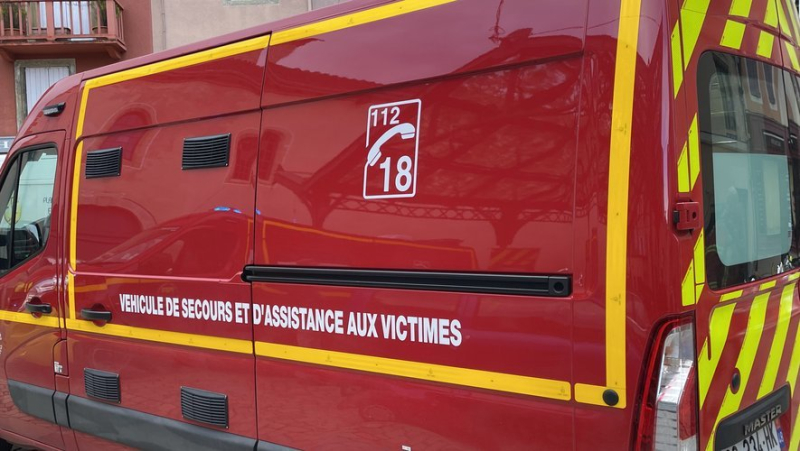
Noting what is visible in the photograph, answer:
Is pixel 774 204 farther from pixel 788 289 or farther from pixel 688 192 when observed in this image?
pixel 688 192

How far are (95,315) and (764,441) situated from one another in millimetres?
3275

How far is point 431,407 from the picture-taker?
222 centimetres

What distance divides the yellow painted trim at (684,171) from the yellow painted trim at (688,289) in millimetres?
228

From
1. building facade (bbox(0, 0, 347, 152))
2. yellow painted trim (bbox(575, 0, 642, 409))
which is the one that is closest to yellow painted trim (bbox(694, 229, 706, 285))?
yellow painted trim (bbox(575, 0, 642, 409))

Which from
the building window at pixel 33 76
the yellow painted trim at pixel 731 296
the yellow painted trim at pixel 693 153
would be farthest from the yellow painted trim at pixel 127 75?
the building window at pixel 33 76

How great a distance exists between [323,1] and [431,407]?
14.3 m

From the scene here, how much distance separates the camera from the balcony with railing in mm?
14664

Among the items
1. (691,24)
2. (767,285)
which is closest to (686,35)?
(691,24)

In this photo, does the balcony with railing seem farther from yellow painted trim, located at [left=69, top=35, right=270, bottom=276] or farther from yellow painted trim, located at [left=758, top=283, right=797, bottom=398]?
yellow painted trim, located at [left=758, top=283, right=797, bottom=398]

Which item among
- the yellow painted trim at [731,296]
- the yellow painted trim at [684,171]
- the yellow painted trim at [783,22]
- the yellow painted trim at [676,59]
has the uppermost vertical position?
the yellow painted trim at [783,22]

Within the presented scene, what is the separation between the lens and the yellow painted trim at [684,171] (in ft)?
6.07

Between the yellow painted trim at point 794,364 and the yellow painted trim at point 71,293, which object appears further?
the yellow painted trim at point 71,293

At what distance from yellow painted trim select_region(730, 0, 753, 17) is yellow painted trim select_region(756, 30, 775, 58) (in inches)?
5.8

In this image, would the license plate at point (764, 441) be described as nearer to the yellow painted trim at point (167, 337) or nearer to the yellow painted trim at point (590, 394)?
the yellow painted trim at point (590, 394)
